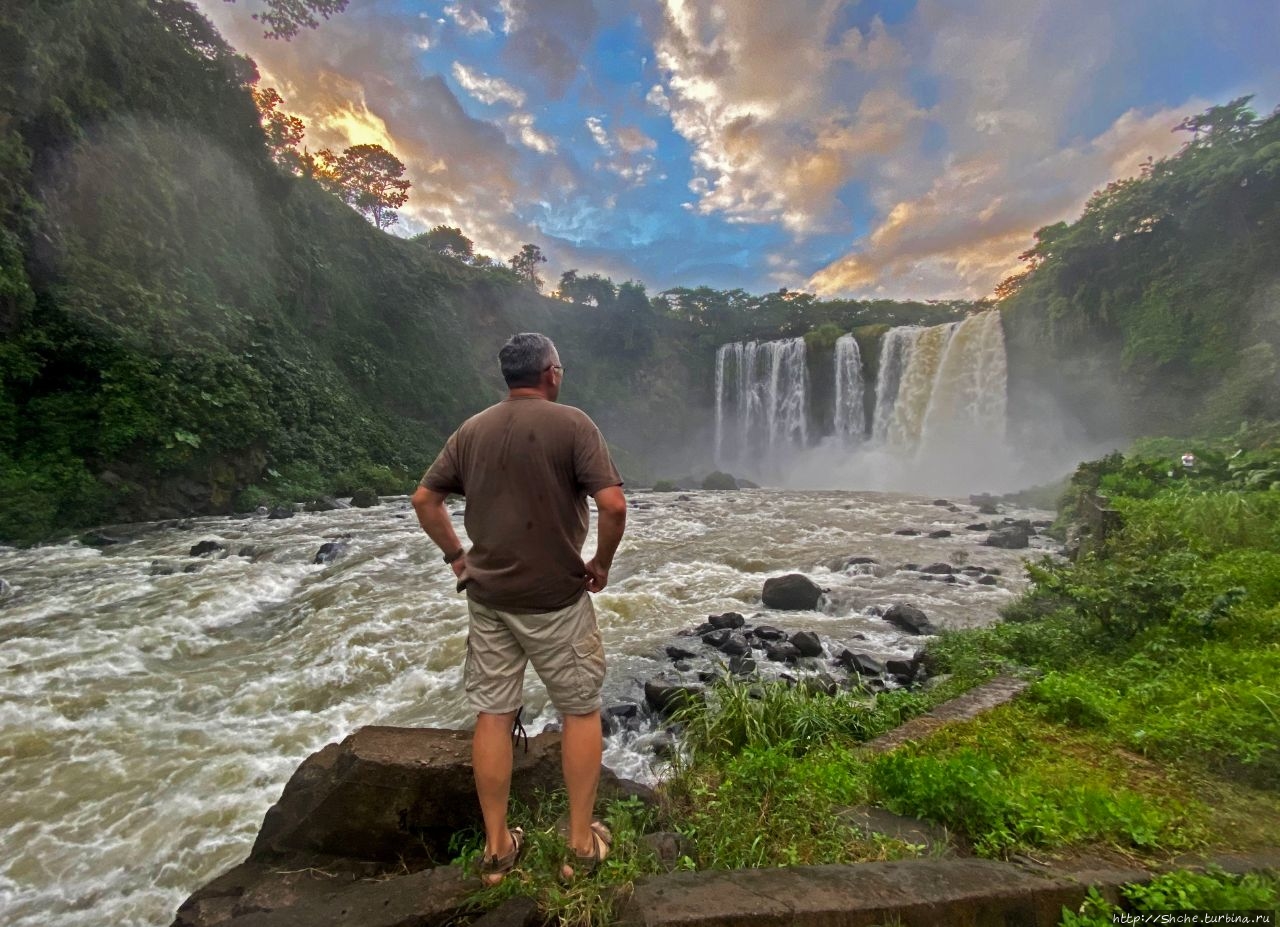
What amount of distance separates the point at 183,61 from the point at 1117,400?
1603 inches

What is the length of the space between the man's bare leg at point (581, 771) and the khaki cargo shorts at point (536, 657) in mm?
67

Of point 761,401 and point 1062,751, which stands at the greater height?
point 761,401

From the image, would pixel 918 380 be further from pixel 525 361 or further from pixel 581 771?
pixel 581 771

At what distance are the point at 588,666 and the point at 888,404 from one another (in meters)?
35.0

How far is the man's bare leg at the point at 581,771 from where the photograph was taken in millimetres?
2268

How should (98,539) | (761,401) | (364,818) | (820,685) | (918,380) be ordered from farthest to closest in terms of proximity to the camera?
(761,401) < (918,380) < (98,539) < (820,685) < (364,818)

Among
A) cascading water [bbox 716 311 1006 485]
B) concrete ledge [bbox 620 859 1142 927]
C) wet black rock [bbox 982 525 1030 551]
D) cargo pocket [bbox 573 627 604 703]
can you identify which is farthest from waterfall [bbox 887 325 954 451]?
cargo pocket [bbox 573 627 604 703]

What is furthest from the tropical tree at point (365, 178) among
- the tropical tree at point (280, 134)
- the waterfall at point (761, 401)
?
the waterfall at point (761, 401)

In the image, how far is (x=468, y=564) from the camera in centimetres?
245

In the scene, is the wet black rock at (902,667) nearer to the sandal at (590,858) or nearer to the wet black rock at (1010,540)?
the sandal at (590,858)

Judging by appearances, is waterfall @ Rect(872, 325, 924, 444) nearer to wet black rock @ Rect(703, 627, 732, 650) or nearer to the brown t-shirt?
wet black rock @ Rect(703, 627, 732, 650)

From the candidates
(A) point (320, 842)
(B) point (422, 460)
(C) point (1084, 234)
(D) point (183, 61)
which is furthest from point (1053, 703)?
(C) point (1084, 234)

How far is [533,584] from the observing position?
2.33m

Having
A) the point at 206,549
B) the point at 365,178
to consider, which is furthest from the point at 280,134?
the point at 206,549
